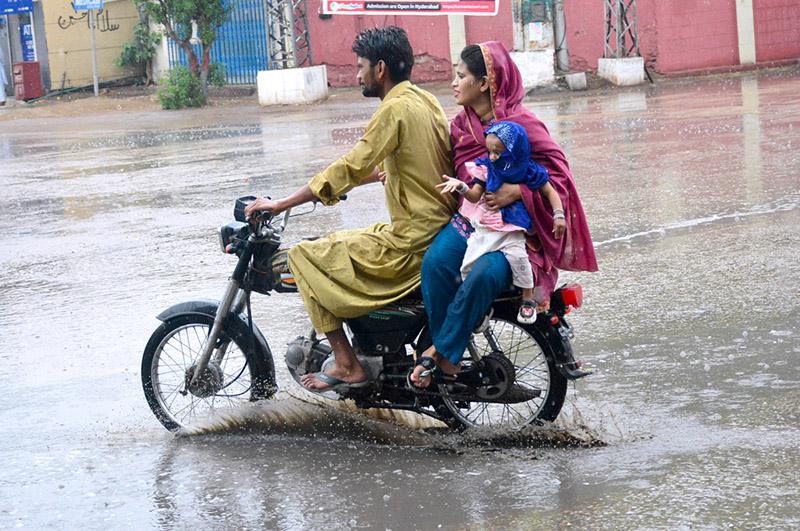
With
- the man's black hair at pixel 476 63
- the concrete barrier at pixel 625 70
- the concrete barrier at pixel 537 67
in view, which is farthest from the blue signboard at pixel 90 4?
the man's black hair at pixel 476 63

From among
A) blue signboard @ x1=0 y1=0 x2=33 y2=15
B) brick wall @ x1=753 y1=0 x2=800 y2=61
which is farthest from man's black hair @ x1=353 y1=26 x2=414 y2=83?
blue signboard @ x1=0 y1=0 x2=33 y2=15

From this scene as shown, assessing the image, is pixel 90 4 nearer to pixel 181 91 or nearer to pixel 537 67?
pixel 181 91

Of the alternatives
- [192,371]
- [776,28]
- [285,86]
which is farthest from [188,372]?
[776,28]

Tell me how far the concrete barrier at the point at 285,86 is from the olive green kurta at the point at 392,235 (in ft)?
73.3

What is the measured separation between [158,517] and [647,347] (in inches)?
110

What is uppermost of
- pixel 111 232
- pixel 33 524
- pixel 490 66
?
pixel 490 66

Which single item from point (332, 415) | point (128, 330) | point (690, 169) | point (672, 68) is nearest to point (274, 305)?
point (128, 330)

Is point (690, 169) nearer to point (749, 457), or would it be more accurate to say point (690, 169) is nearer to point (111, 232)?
point (111, 232)

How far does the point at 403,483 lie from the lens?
3.73 metres

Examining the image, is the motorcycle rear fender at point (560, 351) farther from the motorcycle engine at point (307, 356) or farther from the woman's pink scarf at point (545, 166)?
the motorcycle engine at point (307, 356)

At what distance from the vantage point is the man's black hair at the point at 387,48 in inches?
155

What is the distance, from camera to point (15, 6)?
29562 millimetres

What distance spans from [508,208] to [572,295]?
460mm

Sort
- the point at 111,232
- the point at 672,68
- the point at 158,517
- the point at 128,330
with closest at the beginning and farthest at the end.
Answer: the point at 158,517
the point at 128,330
the point at 111,232
the point at 672,68
